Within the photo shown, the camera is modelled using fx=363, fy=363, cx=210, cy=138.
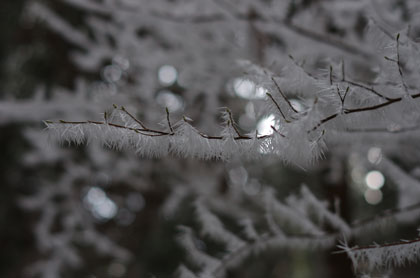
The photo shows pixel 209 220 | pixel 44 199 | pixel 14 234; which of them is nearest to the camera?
pixel 209 220

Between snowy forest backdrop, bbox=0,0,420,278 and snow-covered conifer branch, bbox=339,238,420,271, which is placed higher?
snowy forest backdrop, bbox=0,0,420,278

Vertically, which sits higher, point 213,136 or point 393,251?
point 213,136

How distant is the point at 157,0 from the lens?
9.18ft

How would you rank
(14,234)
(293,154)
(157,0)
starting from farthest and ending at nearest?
(14,234)
(157,0)
(293,154)

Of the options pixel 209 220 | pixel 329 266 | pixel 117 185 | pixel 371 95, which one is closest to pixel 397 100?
pixel 371 95

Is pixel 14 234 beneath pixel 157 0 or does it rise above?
beneath

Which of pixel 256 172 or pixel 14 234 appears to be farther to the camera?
pixel 14 234

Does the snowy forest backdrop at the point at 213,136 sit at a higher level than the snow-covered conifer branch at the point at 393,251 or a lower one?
higher

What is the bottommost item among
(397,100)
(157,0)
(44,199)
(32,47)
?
(397,100)

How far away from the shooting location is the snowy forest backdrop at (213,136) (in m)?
0.90

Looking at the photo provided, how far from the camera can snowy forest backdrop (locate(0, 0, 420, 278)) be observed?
90cm

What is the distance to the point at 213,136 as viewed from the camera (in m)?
0.89

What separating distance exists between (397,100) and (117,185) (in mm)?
4105

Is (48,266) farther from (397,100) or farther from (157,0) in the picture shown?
(397,100)
